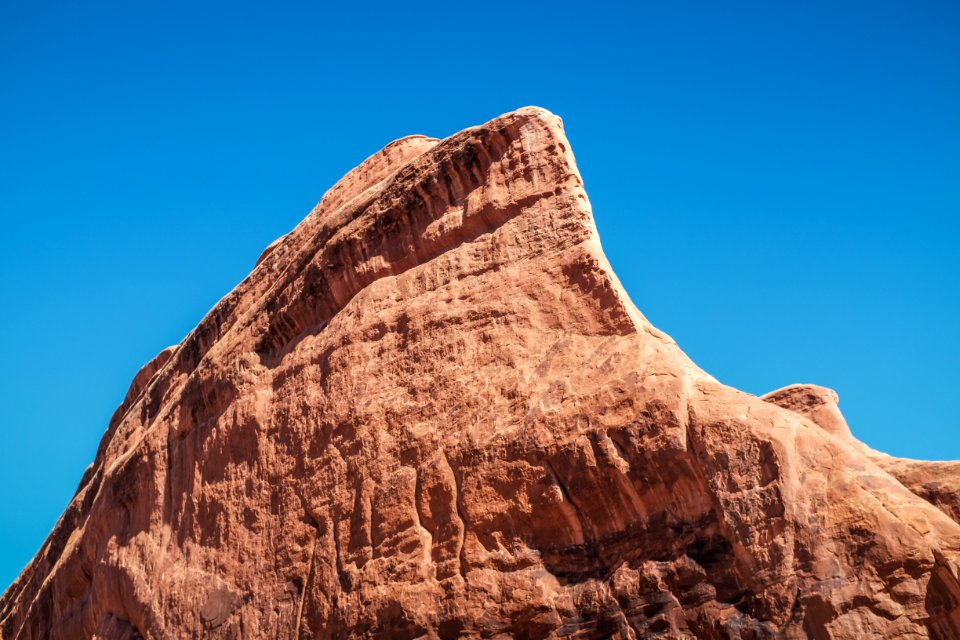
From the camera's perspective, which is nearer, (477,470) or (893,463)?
(477,470)

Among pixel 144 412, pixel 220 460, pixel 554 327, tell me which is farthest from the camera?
pixel 144 412

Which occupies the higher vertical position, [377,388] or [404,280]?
[404,280]

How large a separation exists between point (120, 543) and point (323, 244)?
22.8 ft

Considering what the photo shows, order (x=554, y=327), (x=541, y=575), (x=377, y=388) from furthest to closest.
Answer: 1. (x=377, y=388)
2. (x=554, y=327)
3. (x=541, y=575)

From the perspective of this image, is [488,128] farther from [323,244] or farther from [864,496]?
[864,496]

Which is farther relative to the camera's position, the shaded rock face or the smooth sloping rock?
the smooth sloping rock

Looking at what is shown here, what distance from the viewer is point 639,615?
14453 millimetres

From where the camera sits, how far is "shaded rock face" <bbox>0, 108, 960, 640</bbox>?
13.9 m

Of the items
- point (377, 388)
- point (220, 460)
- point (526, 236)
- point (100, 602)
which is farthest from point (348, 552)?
point (100, 602)

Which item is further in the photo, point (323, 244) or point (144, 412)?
point (144, 412)

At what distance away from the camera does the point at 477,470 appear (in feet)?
54.0

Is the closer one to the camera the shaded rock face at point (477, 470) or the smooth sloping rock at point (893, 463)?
the shaded rock face at point (477, 470)

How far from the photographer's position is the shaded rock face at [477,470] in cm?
1389

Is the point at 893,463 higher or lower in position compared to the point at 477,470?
higher
